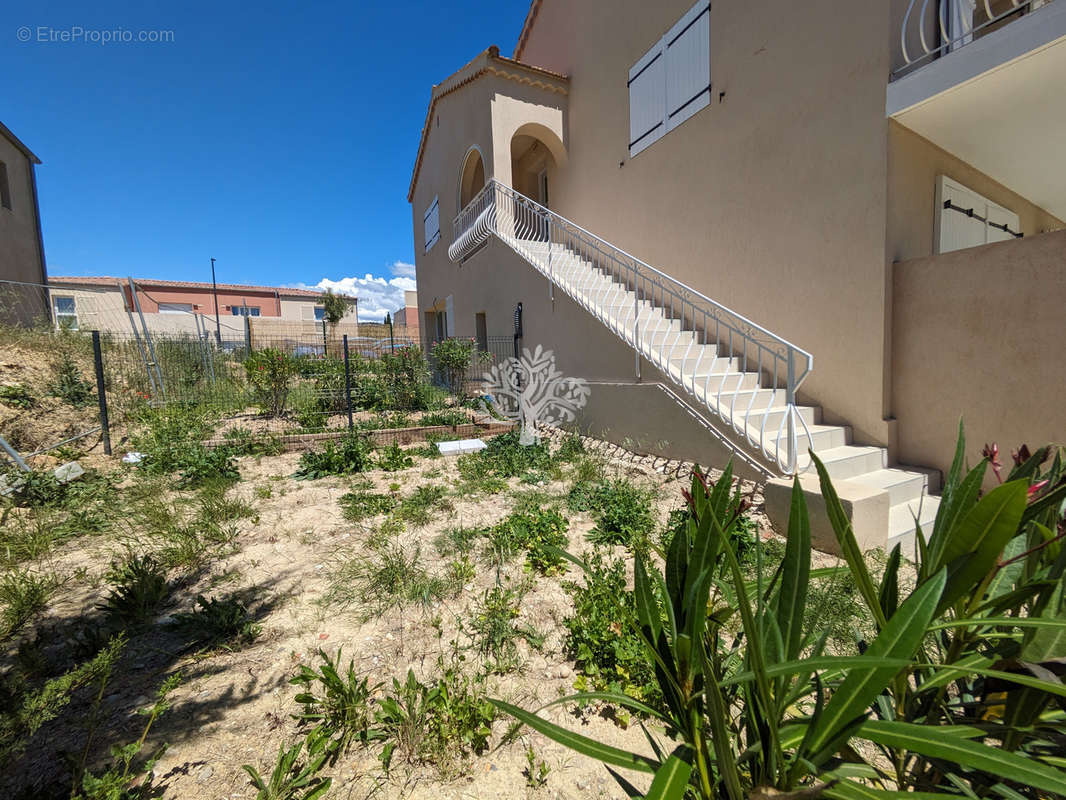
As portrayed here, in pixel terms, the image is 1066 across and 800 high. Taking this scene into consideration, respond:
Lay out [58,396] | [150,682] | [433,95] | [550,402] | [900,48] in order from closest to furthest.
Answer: [150,682] → [900,48] → [58,396] → [550,402] → [433,95]

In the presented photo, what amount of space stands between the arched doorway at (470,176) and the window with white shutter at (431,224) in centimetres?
172

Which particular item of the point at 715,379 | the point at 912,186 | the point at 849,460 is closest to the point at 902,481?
the point at 849,460

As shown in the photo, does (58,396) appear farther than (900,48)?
Yes

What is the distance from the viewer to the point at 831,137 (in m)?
4.30

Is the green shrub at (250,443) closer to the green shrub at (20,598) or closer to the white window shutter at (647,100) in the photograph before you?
the green shrub at (20,598)

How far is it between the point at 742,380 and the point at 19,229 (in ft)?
53.1

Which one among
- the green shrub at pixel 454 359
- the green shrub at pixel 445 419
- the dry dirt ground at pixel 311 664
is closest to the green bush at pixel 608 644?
the dry dirt ground at pixel 311 664

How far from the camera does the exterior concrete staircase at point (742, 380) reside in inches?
124

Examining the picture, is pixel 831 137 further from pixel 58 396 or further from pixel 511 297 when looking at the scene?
pixel 58 396

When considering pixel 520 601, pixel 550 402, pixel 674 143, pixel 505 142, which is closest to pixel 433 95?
pixel 505 142

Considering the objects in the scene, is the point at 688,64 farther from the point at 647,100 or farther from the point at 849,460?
the point at 849,460

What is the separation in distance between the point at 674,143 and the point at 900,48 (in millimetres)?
2796

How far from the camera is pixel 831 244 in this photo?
436cm

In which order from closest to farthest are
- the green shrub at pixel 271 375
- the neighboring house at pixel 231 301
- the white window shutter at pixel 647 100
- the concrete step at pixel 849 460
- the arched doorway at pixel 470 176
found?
the concrete step at pixel 849 460, the white window shutter at pixel 647 100, the green shrub at pixel 271 375, the arched doorway at pixel 470 176, the neighboring house at pixel 231 301
